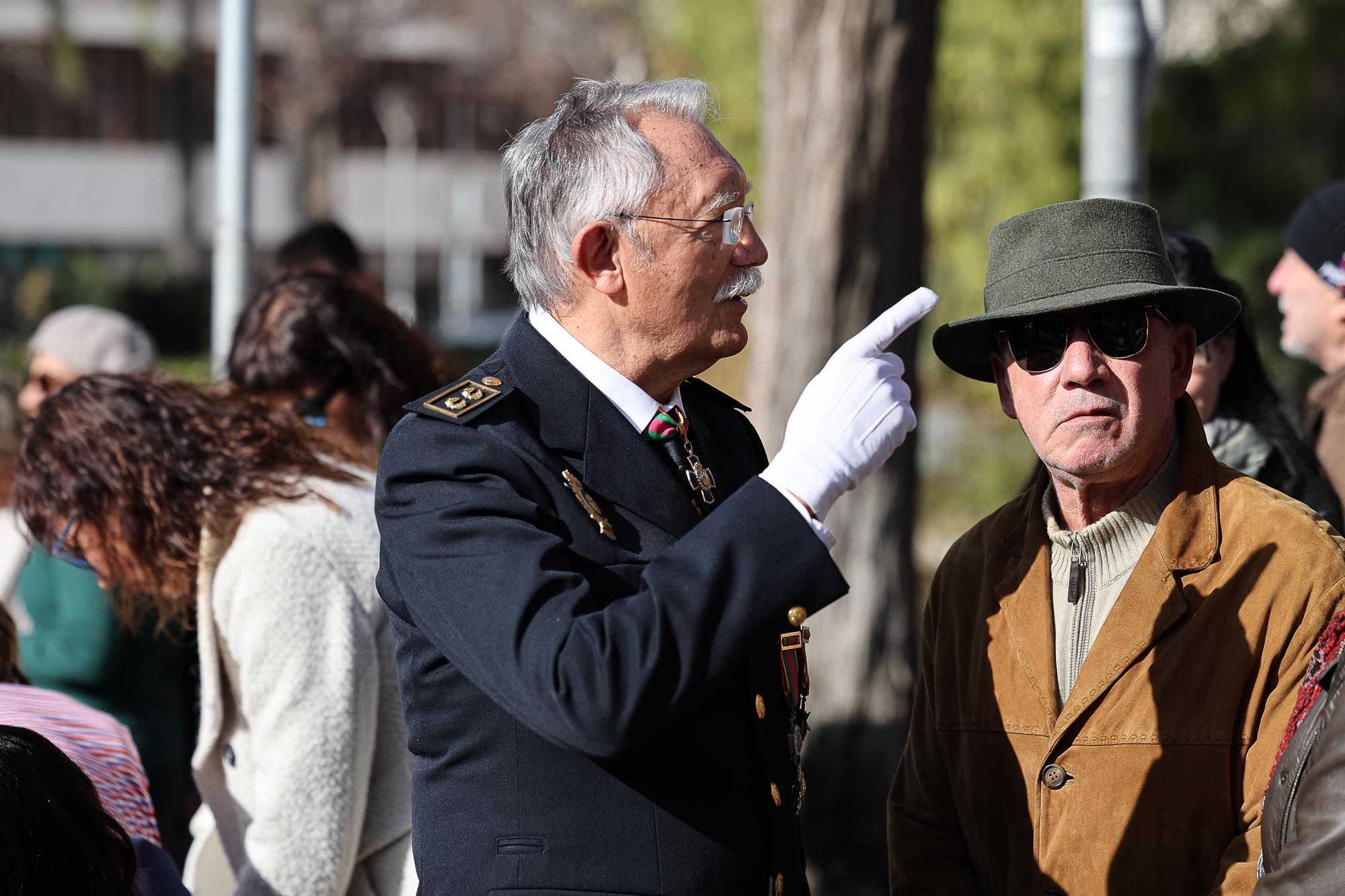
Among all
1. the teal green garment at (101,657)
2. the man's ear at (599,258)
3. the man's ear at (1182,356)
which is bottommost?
the teal green garment at (101,657)

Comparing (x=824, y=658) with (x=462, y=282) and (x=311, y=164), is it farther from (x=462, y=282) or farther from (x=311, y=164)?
(x=462, y=282)

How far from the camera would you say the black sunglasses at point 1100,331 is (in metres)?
2.37

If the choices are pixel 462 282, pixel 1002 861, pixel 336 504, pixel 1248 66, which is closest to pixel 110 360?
pixel 336 504

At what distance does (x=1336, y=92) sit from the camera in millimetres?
14664

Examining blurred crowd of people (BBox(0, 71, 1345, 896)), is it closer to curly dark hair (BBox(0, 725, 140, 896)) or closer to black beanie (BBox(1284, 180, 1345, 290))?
curly dark hair (BBox(0, 725, 140, 896))

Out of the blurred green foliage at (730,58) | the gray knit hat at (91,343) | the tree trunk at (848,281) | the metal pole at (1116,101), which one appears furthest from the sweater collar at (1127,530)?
the blurred green foliage at (730,58)

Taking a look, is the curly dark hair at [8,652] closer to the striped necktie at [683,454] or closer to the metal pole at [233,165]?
the striped necktie at [683,454]

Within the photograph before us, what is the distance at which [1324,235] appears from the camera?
393 cm

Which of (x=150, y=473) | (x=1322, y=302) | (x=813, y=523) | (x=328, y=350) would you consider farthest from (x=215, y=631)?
(x=1322, y=302)

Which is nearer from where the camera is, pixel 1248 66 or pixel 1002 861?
pixel 1002 861

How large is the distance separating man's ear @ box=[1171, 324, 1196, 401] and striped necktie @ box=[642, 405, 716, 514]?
2.60 ft

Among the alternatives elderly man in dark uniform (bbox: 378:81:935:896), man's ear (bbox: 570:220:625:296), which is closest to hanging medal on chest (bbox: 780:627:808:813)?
elderly man in dark uniform (bbox: 378:81:935:896)

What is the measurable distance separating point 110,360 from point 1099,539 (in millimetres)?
3665

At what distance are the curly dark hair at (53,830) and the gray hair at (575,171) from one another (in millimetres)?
968
